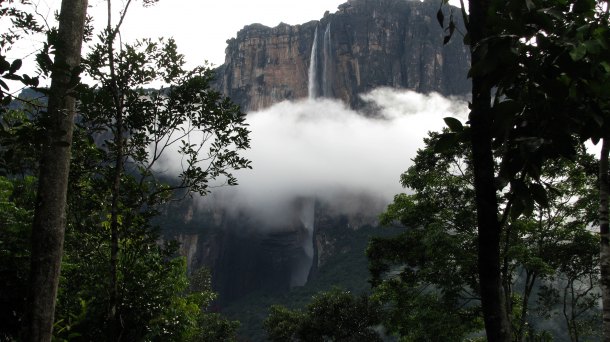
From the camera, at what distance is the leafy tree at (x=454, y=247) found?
13.7 meters

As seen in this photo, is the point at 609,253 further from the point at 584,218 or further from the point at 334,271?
the point at 334,271

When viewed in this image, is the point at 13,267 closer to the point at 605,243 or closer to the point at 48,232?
the point at 48,232

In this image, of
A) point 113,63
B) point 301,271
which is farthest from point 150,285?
point 301,271

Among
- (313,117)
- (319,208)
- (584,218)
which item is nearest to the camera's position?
(584,218)

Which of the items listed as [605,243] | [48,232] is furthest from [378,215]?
[48,232]

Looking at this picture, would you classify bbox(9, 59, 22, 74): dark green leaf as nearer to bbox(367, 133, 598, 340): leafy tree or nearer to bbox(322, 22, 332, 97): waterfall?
bbox(367, 133, 598, 340): leafy tree

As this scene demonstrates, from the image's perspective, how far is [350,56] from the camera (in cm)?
12444

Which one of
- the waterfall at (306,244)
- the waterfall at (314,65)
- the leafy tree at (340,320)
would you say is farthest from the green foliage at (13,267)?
the waterfall at (314,65)

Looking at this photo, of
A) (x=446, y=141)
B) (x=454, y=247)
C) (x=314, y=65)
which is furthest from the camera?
(x=314, y=65)

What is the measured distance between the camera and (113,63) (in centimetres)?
719

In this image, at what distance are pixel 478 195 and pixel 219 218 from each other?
409 ft

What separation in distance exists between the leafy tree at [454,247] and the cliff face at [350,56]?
111014 millimetres

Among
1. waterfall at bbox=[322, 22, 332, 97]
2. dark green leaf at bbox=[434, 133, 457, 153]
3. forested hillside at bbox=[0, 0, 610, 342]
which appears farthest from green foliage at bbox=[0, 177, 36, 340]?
waterfall at bbox=[322, 22, 332, 97]

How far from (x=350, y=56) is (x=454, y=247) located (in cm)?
11579
